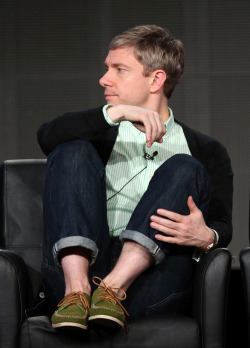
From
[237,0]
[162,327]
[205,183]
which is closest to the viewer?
[162,327]

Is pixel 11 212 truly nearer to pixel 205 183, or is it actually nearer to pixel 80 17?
pixel 205 183

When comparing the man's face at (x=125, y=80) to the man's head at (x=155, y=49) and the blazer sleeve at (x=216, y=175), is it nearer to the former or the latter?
the man's head at (x=155, y=49)

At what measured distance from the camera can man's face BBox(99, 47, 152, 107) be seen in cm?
206

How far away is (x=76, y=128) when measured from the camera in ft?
5.74

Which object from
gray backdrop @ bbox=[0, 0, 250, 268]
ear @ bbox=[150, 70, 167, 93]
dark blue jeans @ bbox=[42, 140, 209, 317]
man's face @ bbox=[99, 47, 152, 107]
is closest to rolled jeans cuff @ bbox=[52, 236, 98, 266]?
dark blue jeans @ bbox=[42, 140, 209, 317]

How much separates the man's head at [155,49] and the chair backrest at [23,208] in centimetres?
47

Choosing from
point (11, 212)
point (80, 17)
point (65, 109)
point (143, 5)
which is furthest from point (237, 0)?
point (11, 212)

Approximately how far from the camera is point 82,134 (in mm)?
1743

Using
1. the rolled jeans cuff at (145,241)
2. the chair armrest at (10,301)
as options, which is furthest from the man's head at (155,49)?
the chair armrest at (10,301)

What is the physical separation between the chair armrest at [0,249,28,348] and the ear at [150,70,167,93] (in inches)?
30.6

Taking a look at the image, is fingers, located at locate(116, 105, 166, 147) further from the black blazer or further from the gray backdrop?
the gray backdrop

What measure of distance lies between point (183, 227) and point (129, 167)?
0.38 meters

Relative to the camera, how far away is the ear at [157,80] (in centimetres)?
212

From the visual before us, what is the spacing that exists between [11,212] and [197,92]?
1.80 m
